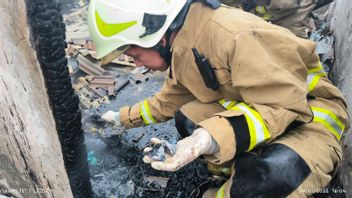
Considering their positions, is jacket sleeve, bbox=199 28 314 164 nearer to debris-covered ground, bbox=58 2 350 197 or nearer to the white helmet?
the white helmet

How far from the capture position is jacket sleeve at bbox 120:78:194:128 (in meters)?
3.03

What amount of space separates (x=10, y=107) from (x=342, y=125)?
2198mm

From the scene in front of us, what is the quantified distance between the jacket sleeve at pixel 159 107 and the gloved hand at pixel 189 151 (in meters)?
0.91

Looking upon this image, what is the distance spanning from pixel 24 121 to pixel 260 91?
55.2 inches

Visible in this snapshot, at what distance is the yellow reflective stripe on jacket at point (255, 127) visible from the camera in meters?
2.14

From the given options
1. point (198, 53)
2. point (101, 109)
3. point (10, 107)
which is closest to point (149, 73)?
point (101, 109)

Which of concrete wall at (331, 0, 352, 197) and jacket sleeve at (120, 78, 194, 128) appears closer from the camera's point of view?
concrete wall at (331, 0, 352, 197)

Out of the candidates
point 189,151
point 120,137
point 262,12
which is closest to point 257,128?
point 189,151

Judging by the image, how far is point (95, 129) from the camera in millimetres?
3717

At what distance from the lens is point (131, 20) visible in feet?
7.48

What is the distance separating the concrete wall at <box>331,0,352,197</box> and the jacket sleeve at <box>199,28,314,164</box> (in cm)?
91

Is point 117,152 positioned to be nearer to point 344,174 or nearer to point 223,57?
point 223,57

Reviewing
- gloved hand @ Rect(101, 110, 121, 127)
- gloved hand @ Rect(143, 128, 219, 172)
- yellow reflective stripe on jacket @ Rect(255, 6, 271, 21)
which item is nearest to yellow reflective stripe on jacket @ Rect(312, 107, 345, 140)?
gloved hand @ Rect(143, 128, 219, 172)


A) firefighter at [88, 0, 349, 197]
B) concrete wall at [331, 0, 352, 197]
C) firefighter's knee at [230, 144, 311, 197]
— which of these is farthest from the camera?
concrete wall at [331, 0, 352, 197]
